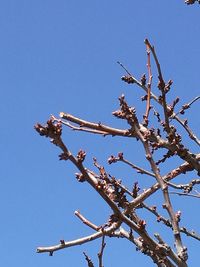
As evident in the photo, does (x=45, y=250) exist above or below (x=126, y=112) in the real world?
below

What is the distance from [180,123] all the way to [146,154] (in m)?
1.89

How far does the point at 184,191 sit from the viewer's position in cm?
460

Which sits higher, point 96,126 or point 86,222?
point 96,126

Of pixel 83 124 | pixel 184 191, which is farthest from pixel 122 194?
pixel 184 191

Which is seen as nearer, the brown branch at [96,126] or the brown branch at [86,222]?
the brown branch at [86,222]

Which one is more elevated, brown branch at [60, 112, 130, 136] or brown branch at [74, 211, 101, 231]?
brown branch at [60, 112, 130, 136]

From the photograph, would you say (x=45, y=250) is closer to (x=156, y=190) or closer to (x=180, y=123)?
(x=156, y=190)

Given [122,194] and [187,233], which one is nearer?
[122,194]

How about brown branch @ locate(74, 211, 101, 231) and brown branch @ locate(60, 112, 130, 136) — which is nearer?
brown branch @ locate(74, 211, 101, 231)

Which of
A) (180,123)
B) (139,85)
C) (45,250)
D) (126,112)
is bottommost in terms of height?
(45,250)

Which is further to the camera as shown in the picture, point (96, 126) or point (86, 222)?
point (96, 126)

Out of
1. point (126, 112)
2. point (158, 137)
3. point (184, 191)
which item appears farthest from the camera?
point (184, 191)

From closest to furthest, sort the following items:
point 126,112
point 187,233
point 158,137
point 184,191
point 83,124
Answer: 1. point 126,112
2. point 83,124
3. point 158,137
4. point 184,191
5. point 187,233

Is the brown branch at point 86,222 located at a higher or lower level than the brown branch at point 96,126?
lower
